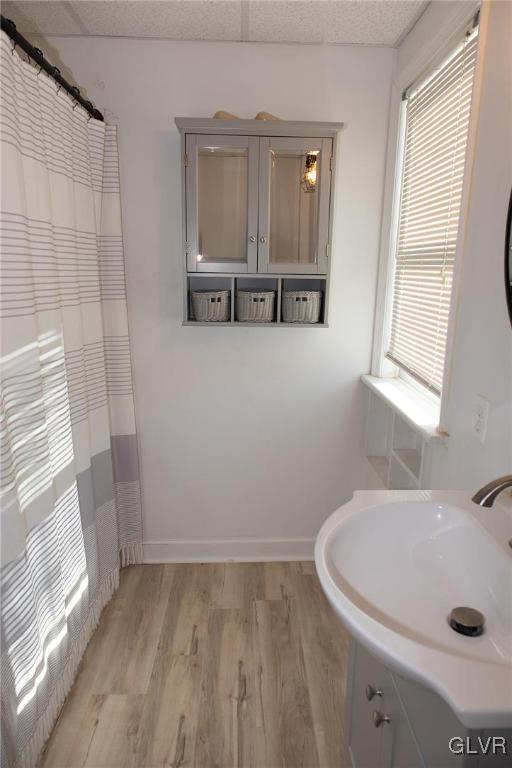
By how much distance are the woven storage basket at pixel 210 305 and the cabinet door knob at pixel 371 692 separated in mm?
1473

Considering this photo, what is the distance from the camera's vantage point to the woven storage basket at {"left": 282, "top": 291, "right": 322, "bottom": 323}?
6.95 ft

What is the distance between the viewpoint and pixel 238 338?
2.33 meters

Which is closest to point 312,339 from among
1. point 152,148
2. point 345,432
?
point 345,432

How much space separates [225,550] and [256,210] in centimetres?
170

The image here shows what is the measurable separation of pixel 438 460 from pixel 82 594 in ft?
4.67

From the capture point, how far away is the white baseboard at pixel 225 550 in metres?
2.54

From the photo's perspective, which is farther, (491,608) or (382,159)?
(382,159)

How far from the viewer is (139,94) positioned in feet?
6.87

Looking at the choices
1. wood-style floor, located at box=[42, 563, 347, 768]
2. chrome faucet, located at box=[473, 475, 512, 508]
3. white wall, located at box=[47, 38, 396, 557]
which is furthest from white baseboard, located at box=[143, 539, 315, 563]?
chrome faucet, located at box=[473, 475, 512, 508]

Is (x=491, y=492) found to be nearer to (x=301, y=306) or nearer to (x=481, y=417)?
(x=481, y=417)

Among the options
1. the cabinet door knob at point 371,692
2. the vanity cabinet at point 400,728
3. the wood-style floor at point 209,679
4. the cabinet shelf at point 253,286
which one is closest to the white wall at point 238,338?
the cabinet shelf at point 253,286

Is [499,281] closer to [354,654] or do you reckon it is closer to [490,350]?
[490,350]

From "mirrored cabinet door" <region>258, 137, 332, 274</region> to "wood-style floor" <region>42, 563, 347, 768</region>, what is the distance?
152 centimetres

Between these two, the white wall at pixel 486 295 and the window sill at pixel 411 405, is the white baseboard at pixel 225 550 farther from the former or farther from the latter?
the white wall at pixel 486 295
